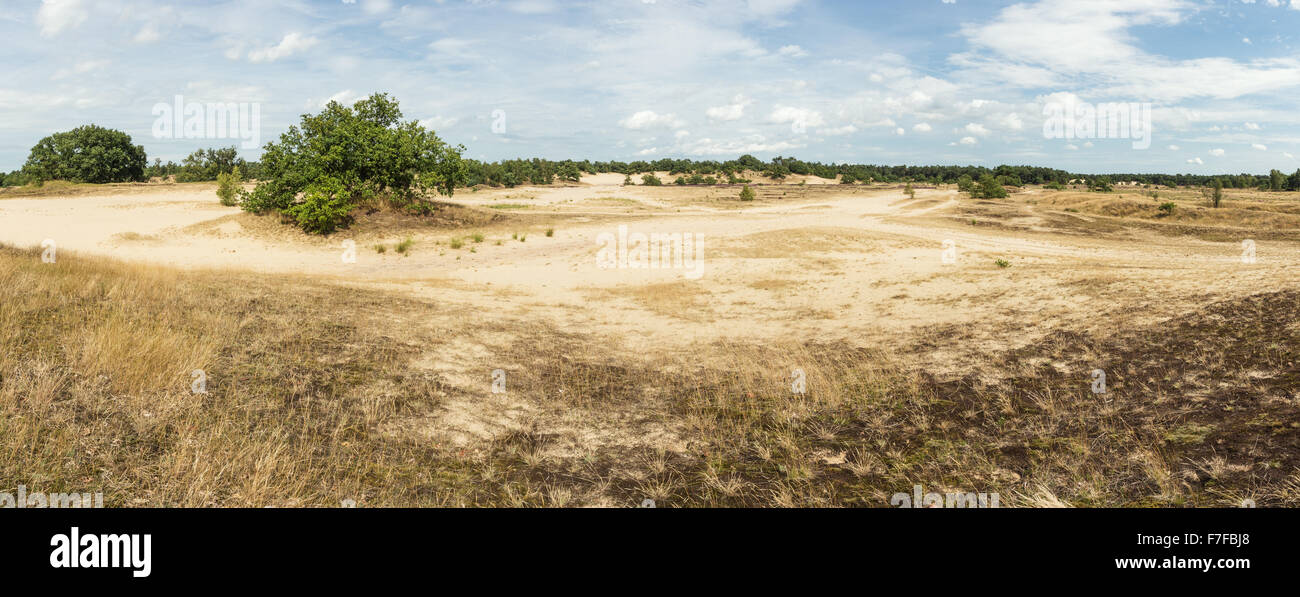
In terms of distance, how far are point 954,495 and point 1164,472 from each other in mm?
1752

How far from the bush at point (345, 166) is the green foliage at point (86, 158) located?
129 ft

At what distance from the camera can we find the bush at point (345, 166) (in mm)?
28609

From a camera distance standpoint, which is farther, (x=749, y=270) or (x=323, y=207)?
(x=323, y=207)

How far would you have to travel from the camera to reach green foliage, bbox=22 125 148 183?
178 ft

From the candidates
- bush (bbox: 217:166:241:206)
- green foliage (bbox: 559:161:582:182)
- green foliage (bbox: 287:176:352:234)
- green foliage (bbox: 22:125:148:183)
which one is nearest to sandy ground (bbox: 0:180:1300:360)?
green foliage (bbox: 287:176:352:234)

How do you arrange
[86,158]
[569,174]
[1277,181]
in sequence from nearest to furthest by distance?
[86,158]
[1277,181]
[569,174]

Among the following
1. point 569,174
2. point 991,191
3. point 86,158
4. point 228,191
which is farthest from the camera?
point 569,174

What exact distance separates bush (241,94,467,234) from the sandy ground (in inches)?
55.8

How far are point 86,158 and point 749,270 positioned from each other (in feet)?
213

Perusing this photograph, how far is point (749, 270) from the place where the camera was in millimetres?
21859

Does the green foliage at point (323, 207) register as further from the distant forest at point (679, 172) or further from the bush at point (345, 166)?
the distant forest at point (679, 172)

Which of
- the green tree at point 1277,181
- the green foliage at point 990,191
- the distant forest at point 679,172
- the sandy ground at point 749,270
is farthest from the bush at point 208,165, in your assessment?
the green tree at point 1277,181

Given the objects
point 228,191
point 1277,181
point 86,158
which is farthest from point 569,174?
point 1277,181

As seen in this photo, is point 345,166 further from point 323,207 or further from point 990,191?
point 990,191
